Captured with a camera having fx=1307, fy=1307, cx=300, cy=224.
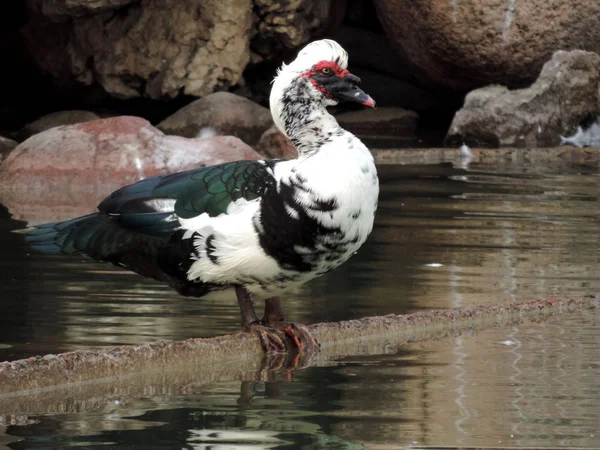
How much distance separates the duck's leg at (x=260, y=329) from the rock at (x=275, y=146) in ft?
24.7

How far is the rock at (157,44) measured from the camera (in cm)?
1466

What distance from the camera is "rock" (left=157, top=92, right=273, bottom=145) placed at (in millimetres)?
14023

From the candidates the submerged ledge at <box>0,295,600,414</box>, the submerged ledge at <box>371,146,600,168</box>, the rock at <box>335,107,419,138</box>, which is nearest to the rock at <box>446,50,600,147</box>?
the submerged ledge at <box>371,146,600,168</box>

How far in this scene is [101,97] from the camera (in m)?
15.5

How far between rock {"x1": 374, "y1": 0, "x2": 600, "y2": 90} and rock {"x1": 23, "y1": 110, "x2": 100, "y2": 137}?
3.81 m

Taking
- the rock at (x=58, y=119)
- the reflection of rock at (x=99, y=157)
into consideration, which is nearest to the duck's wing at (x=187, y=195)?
the reflection of rock at (x=99, y=157)

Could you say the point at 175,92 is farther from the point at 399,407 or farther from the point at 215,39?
the point at 399,407

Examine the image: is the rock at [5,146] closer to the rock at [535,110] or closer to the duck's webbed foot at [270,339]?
the rock at [535,110]

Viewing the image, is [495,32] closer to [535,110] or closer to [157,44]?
[535,110]

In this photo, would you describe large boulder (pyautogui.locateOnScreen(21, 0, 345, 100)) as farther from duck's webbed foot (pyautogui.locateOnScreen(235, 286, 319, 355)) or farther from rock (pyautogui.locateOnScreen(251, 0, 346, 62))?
duck's webbed foot (pyautogui.locateOnScreen(235, 286, 319, 355))

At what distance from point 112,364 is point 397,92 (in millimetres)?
13858

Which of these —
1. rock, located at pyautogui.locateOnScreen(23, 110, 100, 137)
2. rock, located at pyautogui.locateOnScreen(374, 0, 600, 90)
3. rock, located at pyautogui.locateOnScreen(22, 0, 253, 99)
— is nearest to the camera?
rock, located at pyautogui.locateOnScreen(23, 110, 100, 137)

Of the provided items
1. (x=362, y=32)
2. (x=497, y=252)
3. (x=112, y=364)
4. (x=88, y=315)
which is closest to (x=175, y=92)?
(x=362, y=32)

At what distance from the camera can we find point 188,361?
13.8ft
